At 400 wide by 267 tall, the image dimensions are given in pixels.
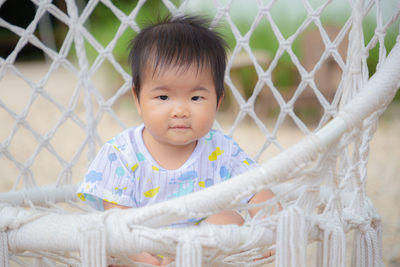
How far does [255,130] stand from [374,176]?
144 cm

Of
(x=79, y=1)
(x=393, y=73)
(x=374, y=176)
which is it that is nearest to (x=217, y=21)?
(x=393, y=73)

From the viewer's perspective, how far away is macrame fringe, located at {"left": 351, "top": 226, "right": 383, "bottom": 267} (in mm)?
929

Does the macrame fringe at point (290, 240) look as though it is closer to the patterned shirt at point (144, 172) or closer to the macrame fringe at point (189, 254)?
the macrame fringe at point (189, 254)

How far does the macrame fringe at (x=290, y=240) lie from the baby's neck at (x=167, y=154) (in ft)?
1.36

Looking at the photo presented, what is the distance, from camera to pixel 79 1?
19.7ft

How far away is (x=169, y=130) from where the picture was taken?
3.23ft

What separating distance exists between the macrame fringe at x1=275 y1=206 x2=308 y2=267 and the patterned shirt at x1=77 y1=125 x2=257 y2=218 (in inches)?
15.2

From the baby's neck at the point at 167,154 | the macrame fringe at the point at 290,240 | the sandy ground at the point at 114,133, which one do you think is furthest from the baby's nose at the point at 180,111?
the sandy ground at the point at 114,133

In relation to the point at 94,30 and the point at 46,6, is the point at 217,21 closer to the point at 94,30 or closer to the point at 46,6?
the point at 46,6

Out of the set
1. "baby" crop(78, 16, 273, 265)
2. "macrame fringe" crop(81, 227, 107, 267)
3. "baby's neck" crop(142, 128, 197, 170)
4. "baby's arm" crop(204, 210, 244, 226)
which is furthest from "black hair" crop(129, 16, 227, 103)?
"macrame fringe" crop(81, 227, 107, 267)

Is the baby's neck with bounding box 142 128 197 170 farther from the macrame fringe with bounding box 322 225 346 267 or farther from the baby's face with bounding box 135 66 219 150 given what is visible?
the macrame fringe with bounding box 322 225 346 267

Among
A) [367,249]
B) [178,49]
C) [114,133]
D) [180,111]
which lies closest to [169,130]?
[180,111]

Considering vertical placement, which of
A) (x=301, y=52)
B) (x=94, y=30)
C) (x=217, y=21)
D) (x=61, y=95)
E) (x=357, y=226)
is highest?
(x=94, y=30)

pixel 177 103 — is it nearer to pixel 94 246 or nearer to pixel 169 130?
pixel 169 130
